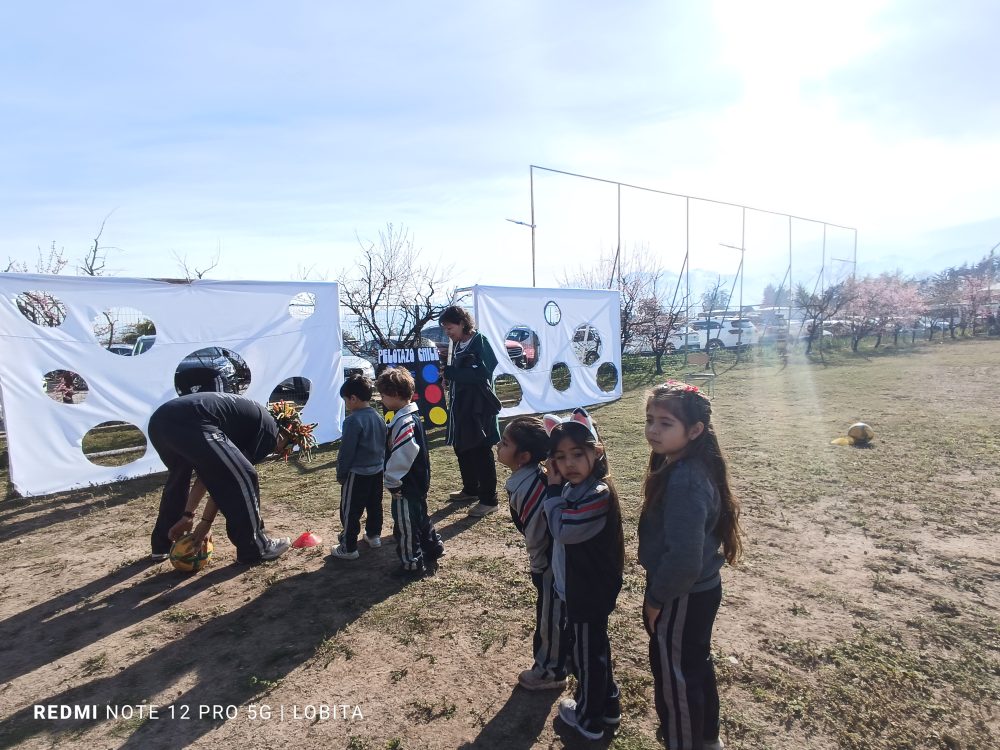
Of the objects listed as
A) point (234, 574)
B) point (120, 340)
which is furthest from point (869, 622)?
point (120, 340)

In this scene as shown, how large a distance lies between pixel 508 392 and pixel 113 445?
24.1 ft

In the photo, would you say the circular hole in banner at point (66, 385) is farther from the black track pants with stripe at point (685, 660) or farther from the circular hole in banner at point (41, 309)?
the black track pants with stripe at point (685, 660)

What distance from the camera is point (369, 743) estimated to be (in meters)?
2.38

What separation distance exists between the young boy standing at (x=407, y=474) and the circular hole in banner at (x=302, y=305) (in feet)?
15.3

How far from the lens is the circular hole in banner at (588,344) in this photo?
11.2 metres

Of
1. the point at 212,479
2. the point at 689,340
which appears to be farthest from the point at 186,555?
the point at 689,340

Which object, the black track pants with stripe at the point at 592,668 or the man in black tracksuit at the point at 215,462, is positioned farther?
the man in black tracksuit at the point at 215,462

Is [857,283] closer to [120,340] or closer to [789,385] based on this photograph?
[789,385]

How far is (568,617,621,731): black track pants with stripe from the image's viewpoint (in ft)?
7.33

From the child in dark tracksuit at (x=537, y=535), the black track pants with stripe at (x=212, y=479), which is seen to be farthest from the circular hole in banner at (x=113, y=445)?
the child in dark tracksuit at (x=537, y=535)

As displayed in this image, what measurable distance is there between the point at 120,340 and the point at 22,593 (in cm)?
690

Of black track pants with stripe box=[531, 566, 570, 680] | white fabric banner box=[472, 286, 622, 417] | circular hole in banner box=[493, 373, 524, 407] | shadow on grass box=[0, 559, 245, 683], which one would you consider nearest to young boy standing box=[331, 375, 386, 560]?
shadow on grass box=[0, 559, 245, 683]

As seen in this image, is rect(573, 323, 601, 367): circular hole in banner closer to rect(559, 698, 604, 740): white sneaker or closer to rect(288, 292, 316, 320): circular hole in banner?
rect(288, 292, 316, 320): circular hole in banner

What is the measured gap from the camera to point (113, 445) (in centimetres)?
843
